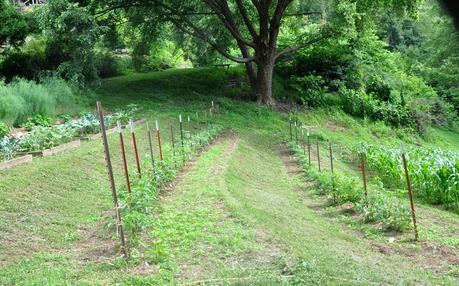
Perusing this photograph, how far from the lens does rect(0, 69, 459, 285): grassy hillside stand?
5426mm

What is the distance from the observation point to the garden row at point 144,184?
20.1 ft

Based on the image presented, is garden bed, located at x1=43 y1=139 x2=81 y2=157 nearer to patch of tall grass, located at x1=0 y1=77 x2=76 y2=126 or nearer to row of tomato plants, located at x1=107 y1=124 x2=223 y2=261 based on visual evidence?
row of tomato plants, located at x1=107 y1=124 x2=223 y2=261

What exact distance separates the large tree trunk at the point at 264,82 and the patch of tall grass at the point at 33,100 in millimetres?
8086

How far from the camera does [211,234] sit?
6664 mm

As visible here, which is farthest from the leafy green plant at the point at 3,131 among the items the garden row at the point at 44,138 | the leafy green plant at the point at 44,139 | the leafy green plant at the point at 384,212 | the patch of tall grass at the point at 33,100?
the leafy green plant at the point at 384,212

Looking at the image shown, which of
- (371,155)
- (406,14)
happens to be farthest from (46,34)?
(406,14)

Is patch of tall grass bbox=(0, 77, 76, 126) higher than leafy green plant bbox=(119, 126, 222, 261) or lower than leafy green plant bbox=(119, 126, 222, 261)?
higher

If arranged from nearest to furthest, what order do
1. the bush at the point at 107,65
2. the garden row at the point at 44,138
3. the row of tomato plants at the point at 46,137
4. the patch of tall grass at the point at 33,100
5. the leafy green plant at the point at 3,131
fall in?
the garden row at the point at 44,138
the row of tomato plants at the point at 46,137
the leafy green plant at the point at 3,131
the patch of tall grass at the point at 33,100
the bush at the point at 107,65

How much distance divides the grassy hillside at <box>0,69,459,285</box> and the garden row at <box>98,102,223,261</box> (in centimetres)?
16

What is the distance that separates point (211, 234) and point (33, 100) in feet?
31.0

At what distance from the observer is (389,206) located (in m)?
8.66

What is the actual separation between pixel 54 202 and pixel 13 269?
2.55 metres

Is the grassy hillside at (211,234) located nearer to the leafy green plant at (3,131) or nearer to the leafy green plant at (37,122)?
the leafy green plant at (3,131)

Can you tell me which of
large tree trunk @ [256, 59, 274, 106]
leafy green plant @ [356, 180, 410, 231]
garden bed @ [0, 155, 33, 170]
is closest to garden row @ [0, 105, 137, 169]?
garden bed @ [0, 155, 33, 170]
